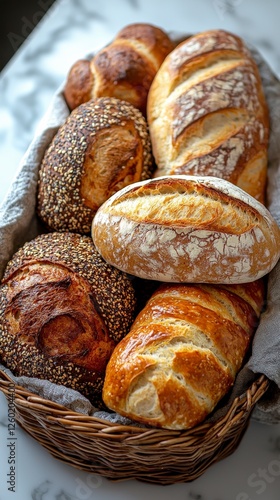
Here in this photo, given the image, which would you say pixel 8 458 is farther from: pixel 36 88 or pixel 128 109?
pixel 36 88

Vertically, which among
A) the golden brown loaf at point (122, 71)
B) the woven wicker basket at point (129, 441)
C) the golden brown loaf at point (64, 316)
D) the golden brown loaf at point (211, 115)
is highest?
the golden brown loaf at point (122, 71)

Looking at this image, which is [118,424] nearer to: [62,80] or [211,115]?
[211,115]

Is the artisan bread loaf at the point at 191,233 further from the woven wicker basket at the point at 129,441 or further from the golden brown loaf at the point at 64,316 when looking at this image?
the woven wicker basket at the point at 129,441

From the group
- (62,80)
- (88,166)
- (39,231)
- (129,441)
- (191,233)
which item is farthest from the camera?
(62,80)

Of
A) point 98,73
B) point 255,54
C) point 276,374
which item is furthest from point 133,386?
point 255,54

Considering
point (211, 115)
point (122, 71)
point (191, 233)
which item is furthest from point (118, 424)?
point (122, 71)

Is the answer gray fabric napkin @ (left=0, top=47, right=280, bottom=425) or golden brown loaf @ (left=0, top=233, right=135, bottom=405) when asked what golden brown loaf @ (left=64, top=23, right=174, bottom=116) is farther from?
golden brown loaf @ (left=0, top=233, right=135, bottom=405)

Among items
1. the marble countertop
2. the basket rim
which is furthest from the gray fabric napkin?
the marble countertop

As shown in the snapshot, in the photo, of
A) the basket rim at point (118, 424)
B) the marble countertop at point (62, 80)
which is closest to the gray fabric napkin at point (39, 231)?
the basket rim at point (118, 424)
